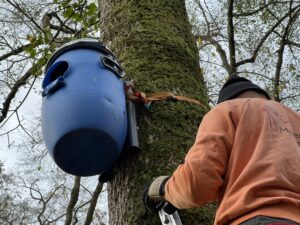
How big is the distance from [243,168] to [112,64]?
87 centimetres

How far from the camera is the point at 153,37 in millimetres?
2764

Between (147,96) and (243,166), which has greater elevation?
(147,96)

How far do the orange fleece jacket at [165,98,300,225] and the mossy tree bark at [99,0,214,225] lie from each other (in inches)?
12.0

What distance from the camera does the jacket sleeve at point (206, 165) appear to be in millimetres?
1731

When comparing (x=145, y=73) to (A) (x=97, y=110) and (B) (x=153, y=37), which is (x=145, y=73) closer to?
(B) (x=153, y=37)

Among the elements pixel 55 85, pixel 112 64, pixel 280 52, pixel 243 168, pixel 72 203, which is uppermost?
pixel 280 52

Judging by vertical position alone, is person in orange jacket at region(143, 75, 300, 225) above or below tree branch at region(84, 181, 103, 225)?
below

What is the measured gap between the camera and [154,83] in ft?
8.32

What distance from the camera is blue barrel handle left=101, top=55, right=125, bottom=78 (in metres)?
2.26

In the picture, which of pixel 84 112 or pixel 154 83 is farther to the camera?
pixel 154 83

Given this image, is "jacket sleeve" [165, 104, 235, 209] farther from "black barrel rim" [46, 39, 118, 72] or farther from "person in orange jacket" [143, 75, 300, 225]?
"black barrel rim" [46, 39, 118, 72]

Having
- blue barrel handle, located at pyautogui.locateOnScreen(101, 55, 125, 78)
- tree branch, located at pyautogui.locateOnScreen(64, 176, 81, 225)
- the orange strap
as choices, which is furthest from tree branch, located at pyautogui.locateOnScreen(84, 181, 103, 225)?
blue barrel handle, located at pyautogui.locateOnScreen(101, 55, 125, 78)

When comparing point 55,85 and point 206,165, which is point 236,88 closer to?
point 206,165

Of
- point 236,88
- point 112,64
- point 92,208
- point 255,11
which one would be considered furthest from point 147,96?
point 255,11
